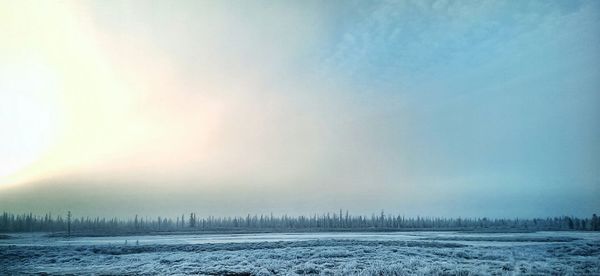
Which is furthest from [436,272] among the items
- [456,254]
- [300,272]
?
[456,254]

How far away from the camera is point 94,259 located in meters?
43.9

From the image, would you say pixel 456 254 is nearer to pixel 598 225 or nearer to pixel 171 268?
pixel 171 268

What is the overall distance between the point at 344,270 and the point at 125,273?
686 inches

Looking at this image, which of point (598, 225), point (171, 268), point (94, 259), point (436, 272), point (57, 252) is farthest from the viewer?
point (598, 225)

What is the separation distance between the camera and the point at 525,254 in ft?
135

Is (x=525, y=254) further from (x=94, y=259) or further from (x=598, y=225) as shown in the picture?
(x=598, y=225)

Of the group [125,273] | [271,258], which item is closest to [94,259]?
[125,273]

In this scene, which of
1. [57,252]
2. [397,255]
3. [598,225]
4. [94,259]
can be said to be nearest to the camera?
[397,255]

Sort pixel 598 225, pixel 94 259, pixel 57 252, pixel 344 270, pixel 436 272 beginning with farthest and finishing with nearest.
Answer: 1. pixel 598 225
2. pixel 57 252
3. pixel 94 259
4. pixel 344 270
5. pixel 436 272

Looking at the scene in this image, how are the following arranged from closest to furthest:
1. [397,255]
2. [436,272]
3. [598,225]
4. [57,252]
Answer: [436,272], [397,255], [57,252], [598,225]

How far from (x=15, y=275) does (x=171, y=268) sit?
12052 millimetres

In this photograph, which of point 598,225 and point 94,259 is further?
point 598,225

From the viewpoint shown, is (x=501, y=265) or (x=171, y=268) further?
(x=171, y=268)

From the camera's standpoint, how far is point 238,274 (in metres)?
32.2
